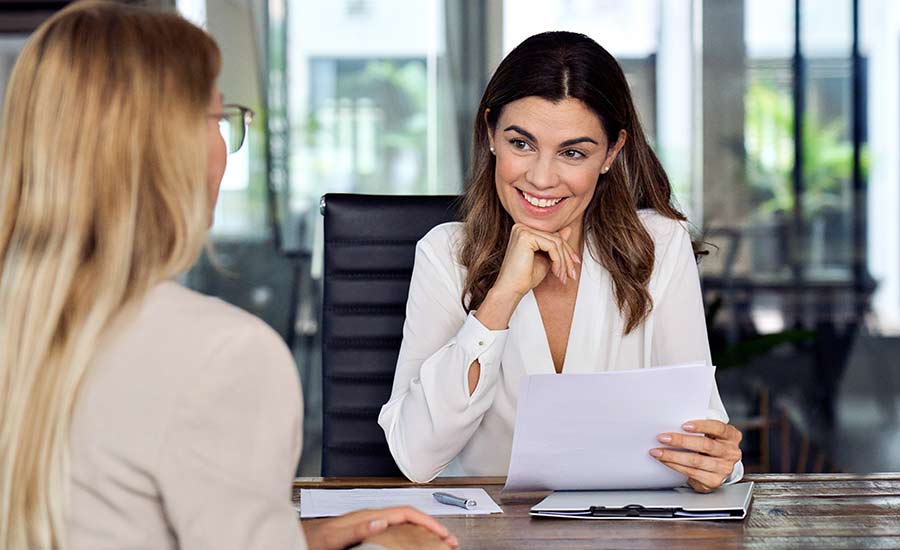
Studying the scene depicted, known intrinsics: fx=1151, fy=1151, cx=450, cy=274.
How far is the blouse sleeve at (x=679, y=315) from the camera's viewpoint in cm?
190

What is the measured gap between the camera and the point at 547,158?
189cm

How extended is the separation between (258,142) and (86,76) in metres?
3.59

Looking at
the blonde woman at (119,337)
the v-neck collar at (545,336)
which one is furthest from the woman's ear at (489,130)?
the blonde woman at (119,337)

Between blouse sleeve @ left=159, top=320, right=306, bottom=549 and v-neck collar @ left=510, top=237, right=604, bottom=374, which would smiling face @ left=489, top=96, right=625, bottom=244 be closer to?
v-neck collar @ left=510, top=237, right=604, bottom=374

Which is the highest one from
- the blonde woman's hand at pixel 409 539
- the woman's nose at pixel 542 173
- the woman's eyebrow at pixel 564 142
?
the woman's eyebrow at pixel 564 142

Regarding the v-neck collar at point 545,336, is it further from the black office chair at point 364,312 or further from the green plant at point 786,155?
the green plant at point 786,155

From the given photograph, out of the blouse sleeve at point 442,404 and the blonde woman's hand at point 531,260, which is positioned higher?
the blonde woman's hand at point 531,260

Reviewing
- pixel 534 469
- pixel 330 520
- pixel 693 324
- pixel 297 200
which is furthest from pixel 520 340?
pixel 297 200

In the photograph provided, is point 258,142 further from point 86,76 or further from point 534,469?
point 86,76

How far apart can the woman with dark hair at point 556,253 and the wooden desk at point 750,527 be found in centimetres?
29

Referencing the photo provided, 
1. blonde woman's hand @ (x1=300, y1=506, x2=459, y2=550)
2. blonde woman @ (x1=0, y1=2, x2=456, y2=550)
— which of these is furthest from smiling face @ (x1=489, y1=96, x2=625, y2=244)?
blonde woman @ (x1=0, y1=2, x2=456, y2=550)

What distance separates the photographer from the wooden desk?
4.26 ft

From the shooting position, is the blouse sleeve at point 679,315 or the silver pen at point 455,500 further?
the blouse sleeve at point 679,315

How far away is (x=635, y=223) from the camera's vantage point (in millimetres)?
2008
